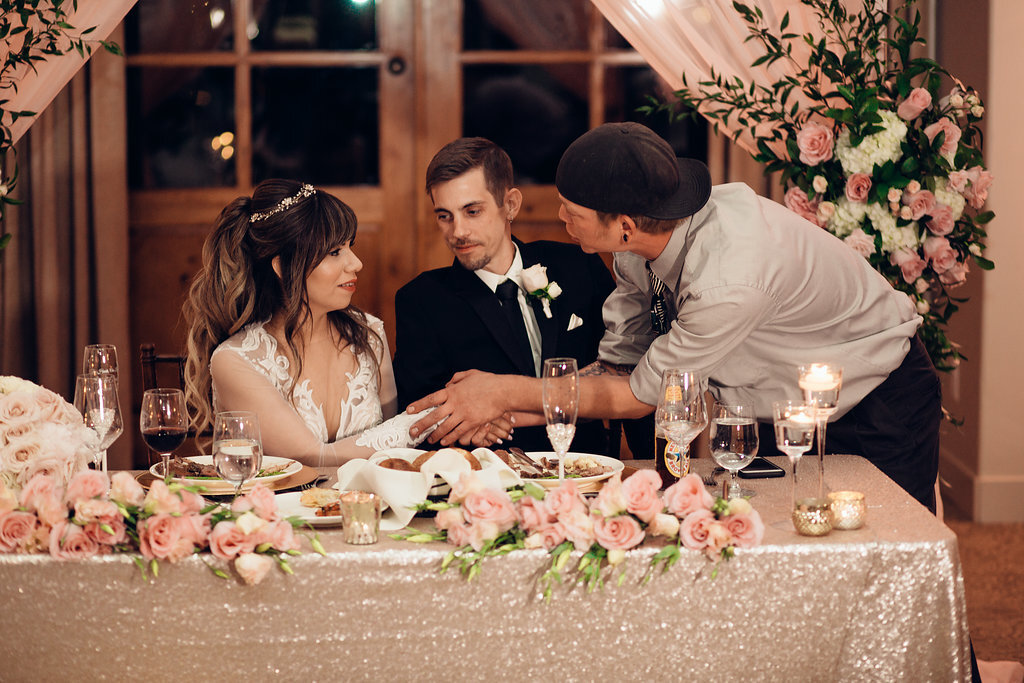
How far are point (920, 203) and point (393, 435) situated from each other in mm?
1639

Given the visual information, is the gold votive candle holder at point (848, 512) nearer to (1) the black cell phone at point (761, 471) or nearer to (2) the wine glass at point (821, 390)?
(2) the wine glass at point (821, 390)

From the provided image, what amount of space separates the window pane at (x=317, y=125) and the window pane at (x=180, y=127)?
0.42 ft

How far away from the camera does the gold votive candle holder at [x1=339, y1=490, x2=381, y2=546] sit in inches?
63.0

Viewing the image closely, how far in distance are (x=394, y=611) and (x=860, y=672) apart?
702 millimetres

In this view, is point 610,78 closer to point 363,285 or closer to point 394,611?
point 363,285

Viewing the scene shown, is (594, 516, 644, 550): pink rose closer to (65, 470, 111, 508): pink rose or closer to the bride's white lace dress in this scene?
(65, 470, 111, 508): pink rose

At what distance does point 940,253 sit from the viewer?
3088mm

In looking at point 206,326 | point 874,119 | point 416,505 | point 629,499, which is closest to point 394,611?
point 416,505

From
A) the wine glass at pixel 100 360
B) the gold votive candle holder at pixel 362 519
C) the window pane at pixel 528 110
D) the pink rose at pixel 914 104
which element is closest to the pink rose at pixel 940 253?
the pink rose at pixel 914 104

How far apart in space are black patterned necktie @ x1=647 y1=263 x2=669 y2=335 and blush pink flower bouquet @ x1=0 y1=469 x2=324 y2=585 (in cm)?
117

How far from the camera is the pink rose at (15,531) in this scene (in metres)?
1.58

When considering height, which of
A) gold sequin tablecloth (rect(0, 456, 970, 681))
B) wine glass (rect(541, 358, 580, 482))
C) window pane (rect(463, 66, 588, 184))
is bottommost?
gold sequin tablecloth (rect(0, 456, 970, 681))

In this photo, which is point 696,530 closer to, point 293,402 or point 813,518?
point 813,518

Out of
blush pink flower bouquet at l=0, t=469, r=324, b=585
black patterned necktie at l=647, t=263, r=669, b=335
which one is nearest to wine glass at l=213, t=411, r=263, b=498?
blush pink flower bouquet at l=0, t=469, r=324, b=585
